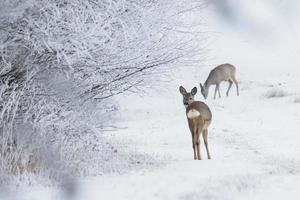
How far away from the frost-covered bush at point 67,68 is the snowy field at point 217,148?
80 cm

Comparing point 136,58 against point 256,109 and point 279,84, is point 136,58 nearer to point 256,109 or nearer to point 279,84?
point 256,109

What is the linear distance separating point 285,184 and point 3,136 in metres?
4.05

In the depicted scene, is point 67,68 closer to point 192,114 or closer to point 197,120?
point 192,114

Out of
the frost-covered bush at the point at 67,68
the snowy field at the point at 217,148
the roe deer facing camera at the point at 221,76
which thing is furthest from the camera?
the roe deer facing camera at the point at 221,76

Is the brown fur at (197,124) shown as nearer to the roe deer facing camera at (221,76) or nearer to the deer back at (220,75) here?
the roe deer facing camera at (221,76)

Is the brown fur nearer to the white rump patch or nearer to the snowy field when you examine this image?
the white rump patch

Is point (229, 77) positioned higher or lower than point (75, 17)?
higher

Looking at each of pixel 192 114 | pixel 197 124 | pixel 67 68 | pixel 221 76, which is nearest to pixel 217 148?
pixel 197 124

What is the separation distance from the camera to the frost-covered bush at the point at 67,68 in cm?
938

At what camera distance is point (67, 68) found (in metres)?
10.2

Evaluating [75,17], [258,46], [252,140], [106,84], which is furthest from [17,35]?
[258,46]

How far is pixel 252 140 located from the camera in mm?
15516

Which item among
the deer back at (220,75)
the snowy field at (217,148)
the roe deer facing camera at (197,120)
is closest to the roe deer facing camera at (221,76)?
the deer back at (220,75)

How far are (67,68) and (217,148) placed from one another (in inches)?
197
